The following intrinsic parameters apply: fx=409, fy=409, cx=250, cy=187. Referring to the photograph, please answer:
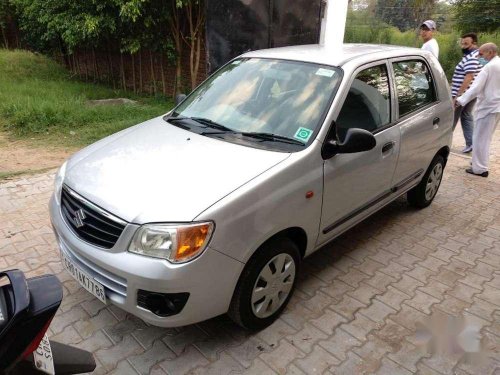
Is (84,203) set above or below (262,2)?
below

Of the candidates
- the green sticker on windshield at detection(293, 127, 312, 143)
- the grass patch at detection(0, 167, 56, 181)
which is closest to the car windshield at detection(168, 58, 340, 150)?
the green sticker on windshield at detection(293, 127, 312, 143)

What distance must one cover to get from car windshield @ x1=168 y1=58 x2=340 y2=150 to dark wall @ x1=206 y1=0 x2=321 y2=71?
394cm

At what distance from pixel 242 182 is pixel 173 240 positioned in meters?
0.51

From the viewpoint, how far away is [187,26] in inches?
367

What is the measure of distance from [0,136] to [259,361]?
20.2 ft

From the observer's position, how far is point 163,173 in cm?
245

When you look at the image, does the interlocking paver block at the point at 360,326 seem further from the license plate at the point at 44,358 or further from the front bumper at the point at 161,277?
the license plate at the point at 44,358

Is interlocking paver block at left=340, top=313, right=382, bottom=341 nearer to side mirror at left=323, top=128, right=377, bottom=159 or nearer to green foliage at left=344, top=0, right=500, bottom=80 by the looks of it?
side mirror at left=323, top=128, right=377, bottom=159

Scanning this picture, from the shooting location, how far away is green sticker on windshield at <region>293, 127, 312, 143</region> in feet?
8.87

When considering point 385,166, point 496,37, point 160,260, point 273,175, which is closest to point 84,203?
point 160,260

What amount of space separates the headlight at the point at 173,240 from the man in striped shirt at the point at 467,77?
553 cm

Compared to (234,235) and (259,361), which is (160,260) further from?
(259,361)

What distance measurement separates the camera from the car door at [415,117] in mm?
3559

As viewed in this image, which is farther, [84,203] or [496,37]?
[496,37]
